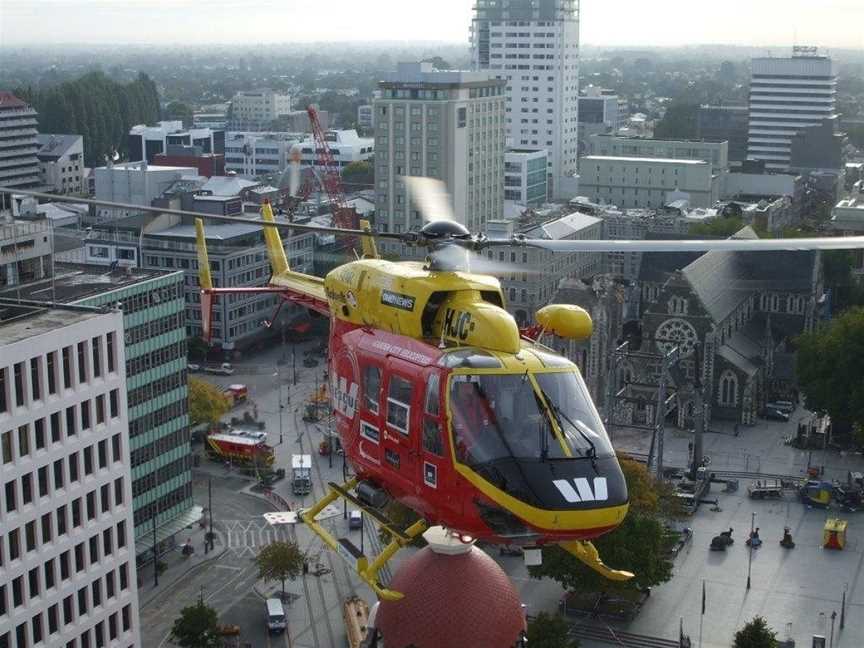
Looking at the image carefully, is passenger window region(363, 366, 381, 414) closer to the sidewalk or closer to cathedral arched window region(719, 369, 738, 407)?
the sidewalk

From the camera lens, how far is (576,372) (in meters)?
24.4

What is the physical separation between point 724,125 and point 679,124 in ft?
31.1

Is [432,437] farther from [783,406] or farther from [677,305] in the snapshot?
[783,406]

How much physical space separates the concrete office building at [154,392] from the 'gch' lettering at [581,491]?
99.3ft

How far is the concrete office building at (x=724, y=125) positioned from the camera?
18075 centimetres

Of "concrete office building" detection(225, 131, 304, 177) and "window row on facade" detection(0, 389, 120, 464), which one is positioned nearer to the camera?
"window row on facade" detection(0, 389, 120, 464)

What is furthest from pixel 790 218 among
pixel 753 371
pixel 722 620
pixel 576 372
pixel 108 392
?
pixel 576 372

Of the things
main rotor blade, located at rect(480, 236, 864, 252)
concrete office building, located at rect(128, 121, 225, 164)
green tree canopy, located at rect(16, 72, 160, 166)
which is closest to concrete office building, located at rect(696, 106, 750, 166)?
concrete office building, located at rect(128, 121, 225, 164)

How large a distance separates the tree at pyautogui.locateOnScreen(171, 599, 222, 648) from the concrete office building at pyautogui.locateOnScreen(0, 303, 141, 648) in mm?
5057

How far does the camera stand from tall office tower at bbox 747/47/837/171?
16325cm

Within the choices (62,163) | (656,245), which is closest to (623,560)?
(656,245)

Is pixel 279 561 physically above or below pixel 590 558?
below

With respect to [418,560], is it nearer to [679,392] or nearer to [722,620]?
[722,620]

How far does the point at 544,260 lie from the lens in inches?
3666
